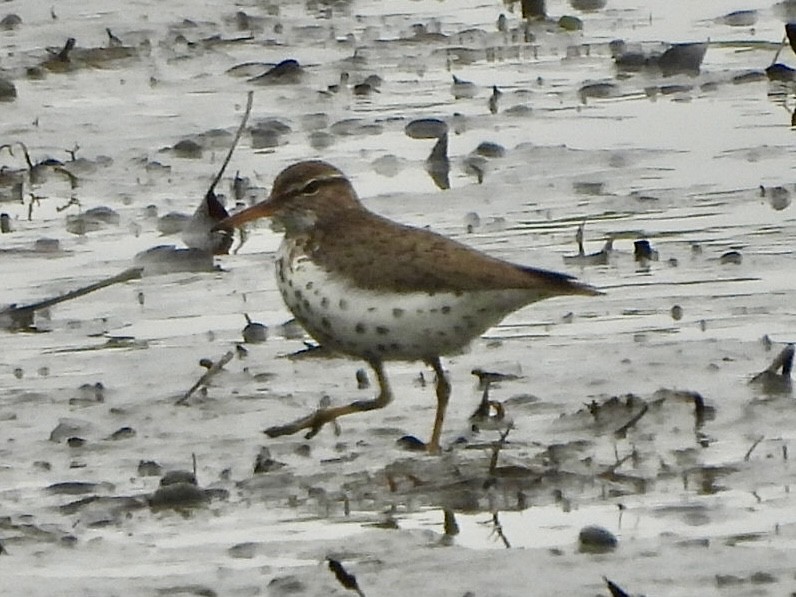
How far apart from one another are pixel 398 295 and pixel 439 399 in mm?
380

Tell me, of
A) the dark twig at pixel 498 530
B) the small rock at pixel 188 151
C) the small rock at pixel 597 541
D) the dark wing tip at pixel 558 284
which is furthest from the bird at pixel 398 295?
the small rock at pixel 188 151

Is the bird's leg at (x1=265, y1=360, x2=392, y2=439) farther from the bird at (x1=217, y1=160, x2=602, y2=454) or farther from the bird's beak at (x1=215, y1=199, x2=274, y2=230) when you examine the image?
the bird's beak at (x1=215, y1=199, x2=274, y2=230)

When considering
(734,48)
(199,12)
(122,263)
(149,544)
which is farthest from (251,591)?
(199,12)

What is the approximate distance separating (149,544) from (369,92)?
23.4ft

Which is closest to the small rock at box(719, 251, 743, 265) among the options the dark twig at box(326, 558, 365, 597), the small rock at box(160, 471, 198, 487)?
the small rock at box(160, 471, 198, 487)

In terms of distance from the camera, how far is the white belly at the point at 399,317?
359 inches

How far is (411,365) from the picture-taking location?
401 inches

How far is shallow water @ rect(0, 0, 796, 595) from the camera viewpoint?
7.88 meters

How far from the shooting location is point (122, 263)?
11.6m

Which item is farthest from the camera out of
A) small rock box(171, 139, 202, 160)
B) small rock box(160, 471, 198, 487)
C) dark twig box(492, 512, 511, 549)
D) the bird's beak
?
small rock box(171, 139, 202, 160)

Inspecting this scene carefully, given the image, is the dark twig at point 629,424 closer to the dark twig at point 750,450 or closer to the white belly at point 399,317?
the dark twig at point 750,450

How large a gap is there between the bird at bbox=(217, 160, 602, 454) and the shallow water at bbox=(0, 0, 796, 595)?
0.26 metres

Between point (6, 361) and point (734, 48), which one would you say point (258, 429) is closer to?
point (6, 361)

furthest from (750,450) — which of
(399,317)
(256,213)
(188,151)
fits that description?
(188,151)
